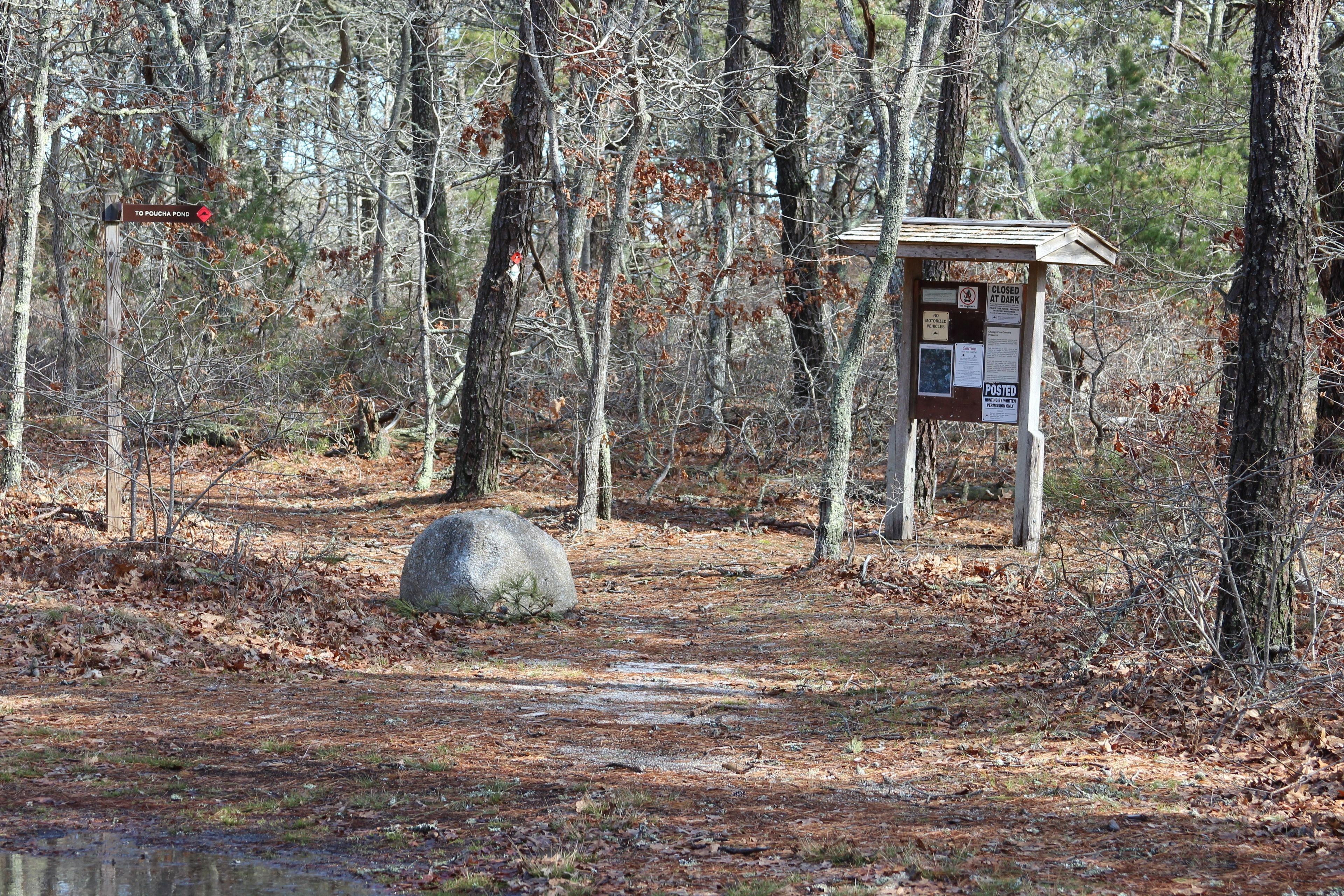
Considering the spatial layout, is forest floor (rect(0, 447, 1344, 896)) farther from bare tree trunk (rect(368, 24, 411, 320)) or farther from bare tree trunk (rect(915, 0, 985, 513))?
bare tree trunk (rect(368, 24, 411, 320))

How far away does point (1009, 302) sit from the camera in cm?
1236

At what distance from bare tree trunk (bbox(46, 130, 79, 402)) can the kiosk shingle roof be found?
9816mm

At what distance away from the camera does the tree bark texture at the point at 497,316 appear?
47.8ft

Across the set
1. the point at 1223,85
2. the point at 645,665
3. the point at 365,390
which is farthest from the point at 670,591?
the point at 365,390

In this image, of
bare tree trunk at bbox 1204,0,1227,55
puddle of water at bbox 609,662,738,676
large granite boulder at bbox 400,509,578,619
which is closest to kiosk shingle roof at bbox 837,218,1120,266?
large granite boulder at bbox 400,509,578,619

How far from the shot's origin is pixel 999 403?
1235 centimetres

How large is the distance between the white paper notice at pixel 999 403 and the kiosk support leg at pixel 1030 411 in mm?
53

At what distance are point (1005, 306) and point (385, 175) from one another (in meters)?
Answer: 9.33

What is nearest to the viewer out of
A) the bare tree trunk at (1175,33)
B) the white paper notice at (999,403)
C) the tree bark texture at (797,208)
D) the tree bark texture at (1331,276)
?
the tree bark texture at (1331,276)

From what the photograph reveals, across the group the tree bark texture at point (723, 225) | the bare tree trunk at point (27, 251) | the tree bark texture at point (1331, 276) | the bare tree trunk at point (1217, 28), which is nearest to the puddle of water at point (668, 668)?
the tree bark texture at point (1331, 276)

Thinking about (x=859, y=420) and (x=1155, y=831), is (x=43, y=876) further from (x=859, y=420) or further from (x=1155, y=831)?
(x=859, y=420)

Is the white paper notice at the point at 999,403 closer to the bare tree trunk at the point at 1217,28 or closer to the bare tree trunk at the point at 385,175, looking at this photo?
the bare tree trunk at the point at 385,175

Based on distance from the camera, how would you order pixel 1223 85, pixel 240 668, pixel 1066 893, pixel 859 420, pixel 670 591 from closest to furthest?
pixel 1066 893 < pixel 240 668 < pixel 670 591 < pixel 1223 85 < pixel 859 420

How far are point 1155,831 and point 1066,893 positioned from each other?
892 mm
